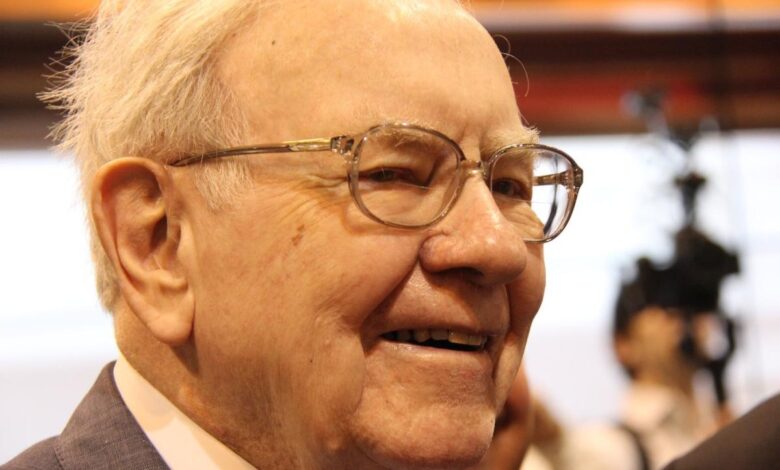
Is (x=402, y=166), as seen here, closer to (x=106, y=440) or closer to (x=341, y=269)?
(x=341, y=269)

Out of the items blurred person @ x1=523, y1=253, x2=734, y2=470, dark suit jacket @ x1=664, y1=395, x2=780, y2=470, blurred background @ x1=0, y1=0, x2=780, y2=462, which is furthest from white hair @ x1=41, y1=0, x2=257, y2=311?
blurred background @ x1=0, y1=0, x2=780, y2=462

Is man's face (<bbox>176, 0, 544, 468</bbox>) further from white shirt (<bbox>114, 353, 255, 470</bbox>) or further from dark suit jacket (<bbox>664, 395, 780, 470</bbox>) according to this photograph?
dark suit jacket (<bbox>664, 395, 780, 470</bbox>)

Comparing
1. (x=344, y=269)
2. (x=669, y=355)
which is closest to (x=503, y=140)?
(x=344, y=269)

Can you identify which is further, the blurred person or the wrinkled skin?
the blurred person

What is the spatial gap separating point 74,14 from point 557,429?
2.54 m

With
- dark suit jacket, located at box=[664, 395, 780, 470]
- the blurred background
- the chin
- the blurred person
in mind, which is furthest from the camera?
the blurred background

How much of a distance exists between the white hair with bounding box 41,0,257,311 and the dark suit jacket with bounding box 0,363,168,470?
0.18 metres

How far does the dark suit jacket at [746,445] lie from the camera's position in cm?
144

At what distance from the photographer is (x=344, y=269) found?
121cm

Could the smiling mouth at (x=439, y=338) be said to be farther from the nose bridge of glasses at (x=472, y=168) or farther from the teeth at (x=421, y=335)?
the nose bridge of glasses at (x=472, y=168)

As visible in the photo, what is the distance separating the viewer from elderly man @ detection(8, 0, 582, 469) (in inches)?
47.9

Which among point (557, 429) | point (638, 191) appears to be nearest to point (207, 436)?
point (557, 429)

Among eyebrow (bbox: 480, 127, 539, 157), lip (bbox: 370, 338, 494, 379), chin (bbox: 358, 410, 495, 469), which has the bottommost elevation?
chin (bbox: 358, 410, 495, 469)

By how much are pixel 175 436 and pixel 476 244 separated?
18.6 inches
